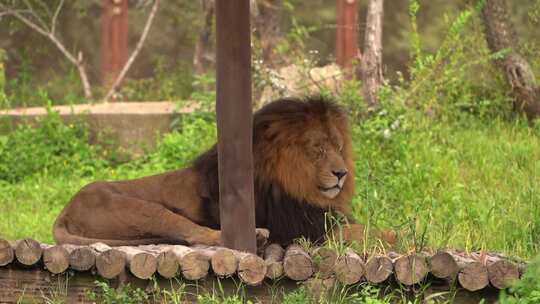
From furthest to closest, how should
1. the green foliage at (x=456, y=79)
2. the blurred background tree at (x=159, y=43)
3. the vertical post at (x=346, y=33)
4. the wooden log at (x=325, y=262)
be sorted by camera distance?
the blurred background tree at (x=159, y=43), the vertical post at (x=346, y=33), the green foliage at (x=456, y=79), the wooden log at (x=325, y=262)

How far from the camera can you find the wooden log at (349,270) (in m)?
5.27

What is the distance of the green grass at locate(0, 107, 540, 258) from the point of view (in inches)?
263

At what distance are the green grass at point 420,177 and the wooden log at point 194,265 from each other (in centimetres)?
100

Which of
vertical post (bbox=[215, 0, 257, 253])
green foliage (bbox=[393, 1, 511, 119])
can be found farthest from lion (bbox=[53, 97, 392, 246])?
green foliage (bbox=[393, 1, 511, 119])

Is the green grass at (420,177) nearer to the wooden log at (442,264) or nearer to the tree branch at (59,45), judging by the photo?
the wooden log at (442,264)

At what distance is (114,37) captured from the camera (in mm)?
11961

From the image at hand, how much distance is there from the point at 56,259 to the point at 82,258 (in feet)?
0.39

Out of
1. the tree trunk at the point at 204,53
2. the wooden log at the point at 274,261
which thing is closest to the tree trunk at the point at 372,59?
the tree trunk at the point at 204,53

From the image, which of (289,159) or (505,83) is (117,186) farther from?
(505,83)

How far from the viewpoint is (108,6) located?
475 inches

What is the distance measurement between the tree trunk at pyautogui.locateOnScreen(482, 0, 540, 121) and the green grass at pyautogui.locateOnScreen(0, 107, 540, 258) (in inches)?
9.0

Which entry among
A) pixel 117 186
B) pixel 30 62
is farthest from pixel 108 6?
pixel 117 186

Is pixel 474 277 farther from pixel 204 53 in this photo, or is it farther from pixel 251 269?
pixel 204 53

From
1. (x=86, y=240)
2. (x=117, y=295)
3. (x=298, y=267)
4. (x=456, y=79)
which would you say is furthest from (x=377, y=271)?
(x=456, y=79)
